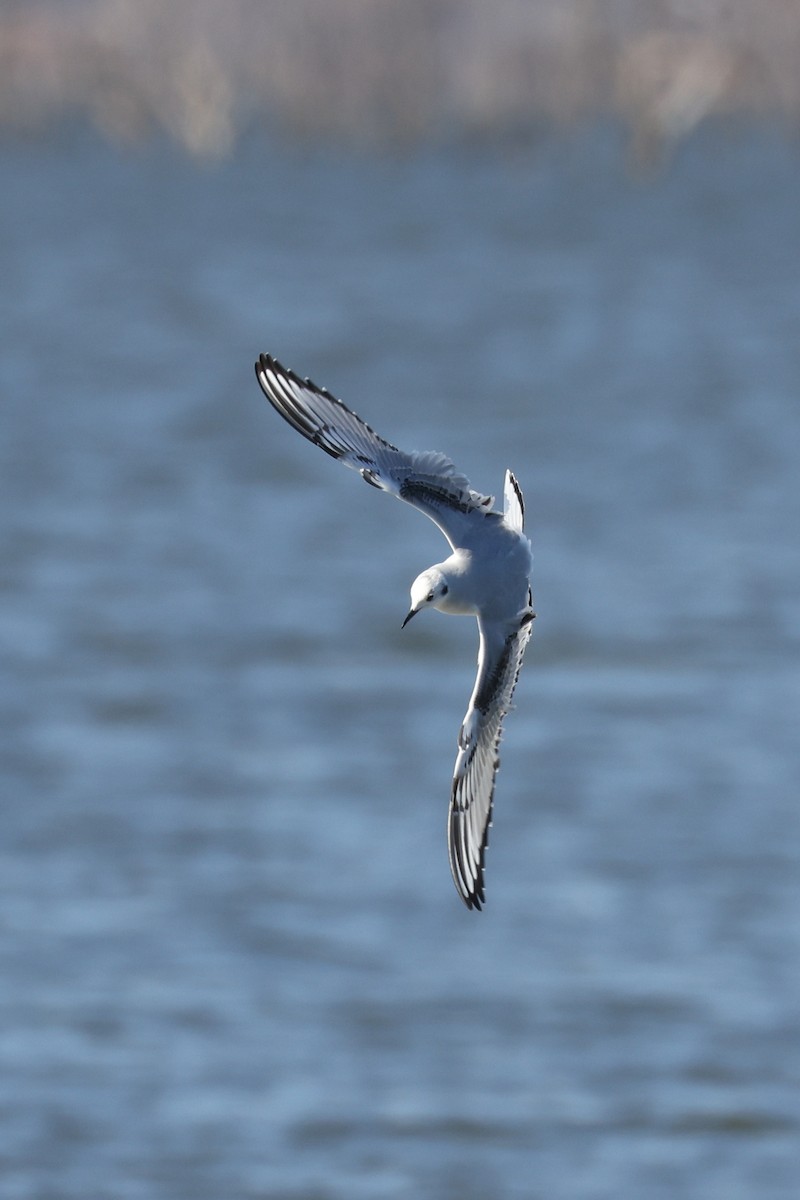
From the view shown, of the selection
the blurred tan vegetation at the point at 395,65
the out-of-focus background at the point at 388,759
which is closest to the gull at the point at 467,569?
the out-of-focus background at the point at 388,759

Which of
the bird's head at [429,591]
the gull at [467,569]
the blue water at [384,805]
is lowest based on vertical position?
the bird's head at [429,591]

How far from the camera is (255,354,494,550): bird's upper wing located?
463cm

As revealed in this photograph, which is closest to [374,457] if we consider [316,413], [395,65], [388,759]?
[316,413]

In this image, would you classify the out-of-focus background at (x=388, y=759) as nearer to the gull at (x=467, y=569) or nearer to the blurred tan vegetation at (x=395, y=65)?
the gull at (x=467, y=569)

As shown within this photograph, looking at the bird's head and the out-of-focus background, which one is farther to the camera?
the out-of-focus background

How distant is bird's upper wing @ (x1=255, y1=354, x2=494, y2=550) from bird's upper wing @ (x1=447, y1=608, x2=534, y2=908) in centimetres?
23

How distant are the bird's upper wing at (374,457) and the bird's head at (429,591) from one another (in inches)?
6.8

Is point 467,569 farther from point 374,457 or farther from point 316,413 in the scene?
point 316,413

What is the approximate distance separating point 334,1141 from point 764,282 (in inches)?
1502

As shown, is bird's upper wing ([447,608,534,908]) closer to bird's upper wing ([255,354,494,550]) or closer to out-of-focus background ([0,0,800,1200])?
bird's upper wing ([255,354,494,550])

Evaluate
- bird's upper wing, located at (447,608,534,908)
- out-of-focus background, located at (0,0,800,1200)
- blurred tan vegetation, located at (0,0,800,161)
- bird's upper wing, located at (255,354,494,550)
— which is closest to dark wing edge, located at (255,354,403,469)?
bird's upper wing, located at (255,354,494,550)

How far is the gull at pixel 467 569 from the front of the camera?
14.5 ft

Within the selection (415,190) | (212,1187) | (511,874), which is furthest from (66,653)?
(415,190)

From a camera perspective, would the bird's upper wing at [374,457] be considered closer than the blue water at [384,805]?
Yes
